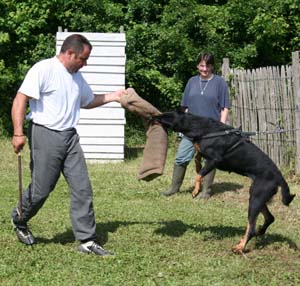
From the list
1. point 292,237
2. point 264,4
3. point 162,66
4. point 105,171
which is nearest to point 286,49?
point 264,4

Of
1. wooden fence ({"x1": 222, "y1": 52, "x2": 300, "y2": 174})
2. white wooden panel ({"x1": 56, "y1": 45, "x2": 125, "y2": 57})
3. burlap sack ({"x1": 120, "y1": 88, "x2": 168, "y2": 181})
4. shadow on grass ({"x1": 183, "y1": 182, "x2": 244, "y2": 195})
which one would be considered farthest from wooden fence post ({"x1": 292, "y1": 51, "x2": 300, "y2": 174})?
burlap sack ({"x1": 120, "y1": 88, "x2": 168, "y2": 181})

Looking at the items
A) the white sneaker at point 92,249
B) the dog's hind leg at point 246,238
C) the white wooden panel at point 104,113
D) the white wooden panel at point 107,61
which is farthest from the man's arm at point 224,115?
the white wooden panel at point 107,61

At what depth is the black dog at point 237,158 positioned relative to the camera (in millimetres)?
5922

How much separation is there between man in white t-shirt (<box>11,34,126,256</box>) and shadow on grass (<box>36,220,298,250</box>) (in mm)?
455

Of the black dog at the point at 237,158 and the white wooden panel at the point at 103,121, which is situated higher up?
the black dog at the point at 237,158

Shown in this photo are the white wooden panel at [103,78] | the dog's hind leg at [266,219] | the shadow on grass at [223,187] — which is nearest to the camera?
the dog's hind leg at [266,219]

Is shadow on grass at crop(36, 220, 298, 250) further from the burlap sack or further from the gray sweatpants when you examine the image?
the burlap sack

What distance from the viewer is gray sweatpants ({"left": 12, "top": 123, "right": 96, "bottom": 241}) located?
575cm

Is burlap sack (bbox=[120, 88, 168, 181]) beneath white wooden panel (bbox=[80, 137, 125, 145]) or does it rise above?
above

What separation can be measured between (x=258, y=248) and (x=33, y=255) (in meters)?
2.09

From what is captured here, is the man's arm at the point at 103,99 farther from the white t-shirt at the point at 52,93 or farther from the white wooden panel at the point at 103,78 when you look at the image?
the white wooden panel at the point at 103,78

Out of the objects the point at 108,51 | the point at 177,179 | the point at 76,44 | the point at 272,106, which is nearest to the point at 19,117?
the point at 76,44

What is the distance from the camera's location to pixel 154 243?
6.23m

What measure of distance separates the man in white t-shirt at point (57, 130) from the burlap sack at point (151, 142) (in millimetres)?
489
